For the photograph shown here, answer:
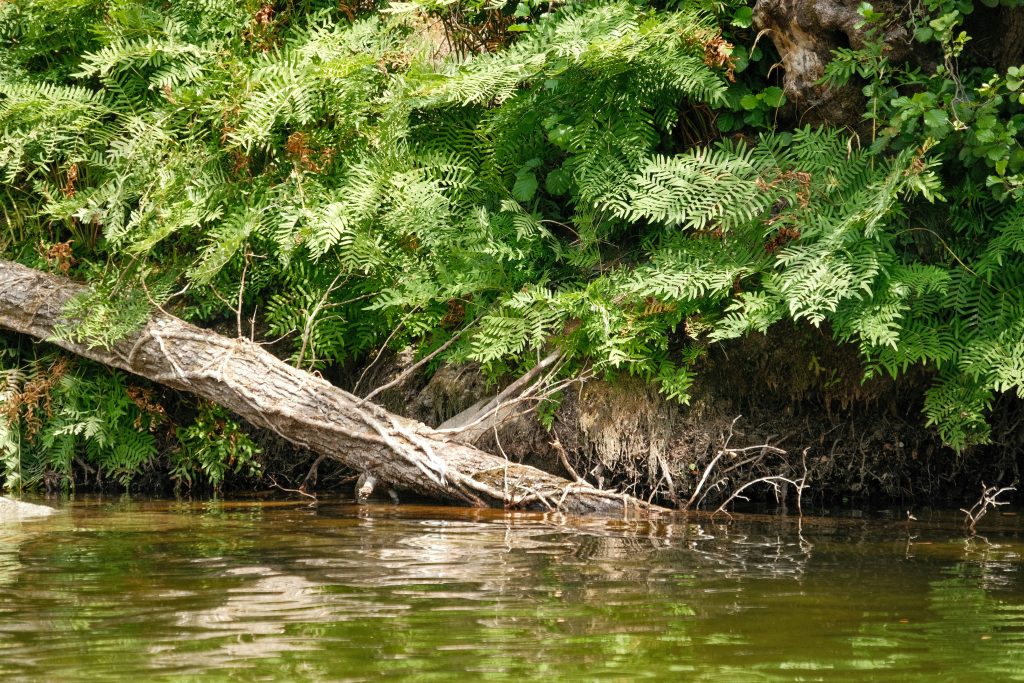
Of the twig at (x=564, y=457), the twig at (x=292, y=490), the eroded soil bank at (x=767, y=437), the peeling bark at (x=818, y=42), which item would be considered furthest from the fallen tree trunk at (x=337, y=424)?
the peeling bark at (x=818, y=42)

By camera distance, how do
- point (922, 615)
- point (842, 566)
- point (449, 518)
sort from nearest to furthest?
point (922, 615) → point (842, 566) → point (449, 518)

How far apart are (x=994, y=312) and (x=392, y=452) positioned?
3203 millimetres

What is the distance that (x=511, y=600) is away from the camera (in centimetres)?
360

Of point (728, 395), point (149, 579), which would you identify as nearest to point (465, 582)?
point (149, 579)

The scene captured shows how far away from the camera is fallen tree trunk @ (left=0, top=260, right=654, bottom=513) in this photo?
5.89 meters

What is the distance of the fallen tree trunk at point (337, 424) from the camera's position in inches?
232

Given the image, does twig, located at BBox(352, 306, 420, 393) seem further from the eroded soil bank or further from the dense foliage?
the eroded soil bank

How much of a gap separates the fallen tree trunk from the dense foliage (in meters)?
0.26

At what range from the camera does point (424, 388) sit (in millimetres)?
6785

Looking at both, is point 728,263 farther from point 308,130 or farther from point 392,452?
point 308,130

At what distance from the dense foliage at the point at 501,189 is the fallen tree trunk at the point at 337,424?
260 mm

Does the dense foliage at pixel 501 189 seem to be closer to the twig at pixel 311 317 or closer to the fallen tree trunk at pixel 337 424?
the twig at pixel 311 317

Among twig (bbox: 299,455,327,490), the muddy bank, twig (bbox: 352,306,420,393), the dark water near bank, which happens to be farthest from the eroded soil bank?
twig (bbox: 299,455,327,490)

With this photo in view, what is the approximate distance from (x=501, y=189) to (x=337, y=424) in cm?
166
